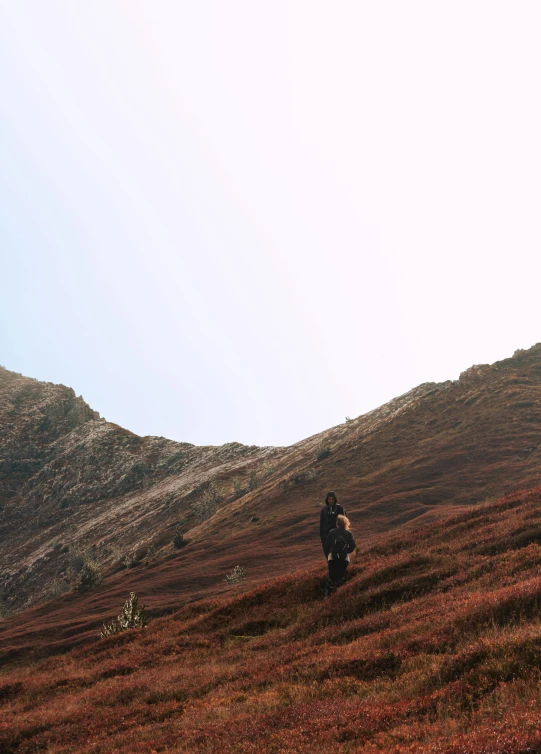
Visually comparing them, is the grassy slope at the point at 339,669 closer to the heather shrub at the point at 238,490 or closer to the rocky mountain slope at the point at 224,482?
the rocky mountain slope at the point at 224,482

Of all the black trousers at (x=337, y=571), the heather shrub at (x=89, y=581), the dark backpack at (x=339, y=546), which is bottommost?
the heather shrub at (x=89, y=581)

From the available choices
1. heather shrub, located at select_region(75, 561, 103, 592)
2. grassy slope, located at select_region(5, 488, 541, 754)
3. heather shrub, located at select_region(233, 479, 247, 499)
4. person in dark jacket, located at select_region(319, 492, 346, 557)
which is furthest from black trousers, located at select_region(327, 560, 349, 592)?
heather shrub, located at select_region(233, 479, 247, 499)

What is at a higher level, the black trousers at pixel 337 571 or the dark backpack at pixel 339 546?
the dark backpack at pixel 339 546

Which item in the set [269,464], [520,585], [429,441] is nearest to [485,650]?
[520,585]

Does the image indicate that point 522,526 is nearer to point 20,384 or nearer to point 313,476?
point 313,476

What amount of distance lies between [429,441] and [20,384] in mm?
128697

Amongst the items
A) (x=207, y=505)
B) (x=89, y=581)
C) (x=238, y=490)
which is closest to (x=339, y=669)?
(x=89, y=581)

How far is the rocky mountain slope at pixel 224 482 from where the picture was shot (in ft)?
161

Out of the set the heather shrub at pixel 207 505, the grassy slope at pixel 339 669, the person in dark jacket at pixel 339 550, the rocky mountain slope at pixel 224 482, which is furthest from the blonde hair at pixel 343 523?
the heather shrub at pixel 207 505

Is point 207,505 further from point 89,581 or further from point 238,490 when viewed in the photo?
point 89,581

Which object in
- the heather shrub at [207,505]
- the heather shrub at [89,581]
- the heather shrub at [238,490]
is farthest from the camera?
the heather shrub at [238,490]

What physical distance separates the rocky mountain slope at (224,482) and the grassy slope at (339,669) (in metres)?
18.1

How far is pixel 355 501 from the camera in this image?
54.8 metres

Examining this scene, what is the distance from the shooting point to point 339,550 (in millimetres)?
20031
